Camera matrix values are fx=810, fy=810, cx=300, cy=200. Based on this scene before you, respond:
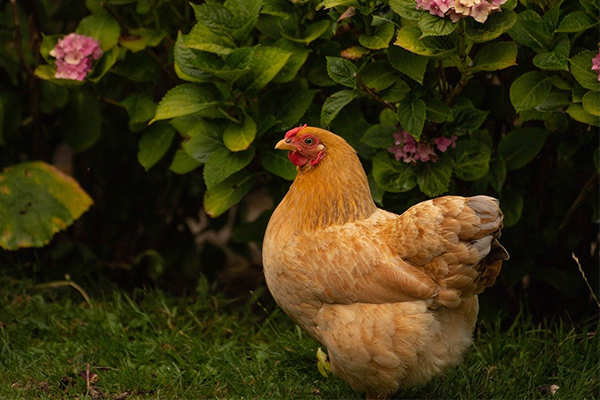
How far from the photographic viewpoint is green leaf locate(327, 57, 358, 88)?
342cm

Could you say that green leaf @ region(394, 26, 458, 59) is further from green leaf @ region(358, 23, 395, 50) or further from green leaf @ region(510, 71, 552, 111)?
green leaf @ region(510, 71, 552, 111)

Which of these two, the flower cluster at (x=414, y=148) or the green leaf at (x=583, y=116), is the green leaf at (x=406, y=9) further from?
the green leaf at (x=583, y=116)

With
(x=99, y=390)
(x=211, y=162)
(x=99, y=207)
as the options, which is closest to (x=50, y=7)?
(x=99, y=207)

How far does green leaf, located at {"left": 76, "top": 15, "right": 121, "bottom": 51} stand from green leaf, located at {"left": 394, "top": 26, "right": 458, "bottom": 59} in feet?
5.37

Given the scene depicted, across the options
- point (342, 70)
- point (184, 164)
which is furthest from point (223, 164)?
point (342, 70)

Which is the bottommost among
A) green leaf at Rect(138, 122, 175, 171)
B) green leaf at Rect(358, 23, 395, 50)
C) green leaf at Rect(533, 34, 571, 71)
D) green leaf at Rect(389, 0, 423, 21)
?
green leaf at Rect(138, 122, 175, 171)

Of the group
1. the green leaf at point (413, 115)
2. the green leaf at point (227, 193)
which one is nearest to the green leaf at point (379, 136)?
the green leaf at point (413, 115)

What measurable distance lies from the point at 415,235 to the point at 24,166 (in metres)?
2.53

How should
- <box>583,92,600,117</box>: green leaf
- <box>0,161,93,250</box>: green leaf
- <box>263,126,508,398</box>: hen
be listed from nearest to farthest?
<box>263,126,508,398</box>: hen
<box>583,92,600,117</box>: green leaf
<box>0,161,93,250</box>: green leaf

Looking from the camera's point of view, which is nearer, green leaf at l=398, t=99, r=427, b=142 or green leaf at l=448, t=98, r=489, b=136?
green leaf at l=398, t=99, r=427, b=142

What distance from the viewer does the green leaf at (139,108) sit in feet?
13.8

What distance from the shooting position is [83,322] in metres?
4.17

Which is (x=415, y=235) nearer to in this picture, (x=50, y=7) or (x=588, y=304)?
(x=588, y=304)

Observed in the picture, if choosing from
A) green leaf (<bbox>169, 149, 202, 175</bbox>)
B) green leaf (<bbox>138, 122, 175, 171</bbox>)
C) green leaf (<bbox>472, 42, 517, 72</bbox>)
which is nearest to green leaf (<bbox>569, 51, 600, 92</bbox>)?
green leaf (<bbox>472, 42, 517, 72</bbox>)
